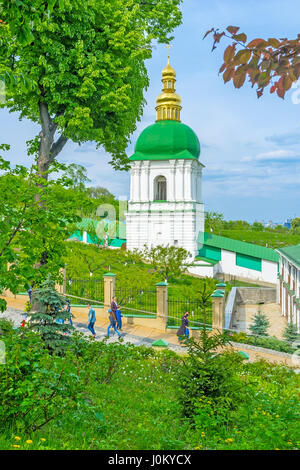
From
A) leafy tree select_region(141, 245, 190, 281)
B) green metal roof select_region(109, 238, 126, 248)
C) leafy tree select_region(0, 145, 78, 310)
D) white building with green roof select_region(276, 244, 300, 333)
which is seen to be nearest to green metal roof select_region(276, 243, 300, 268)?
white building with green roof select_region(276, 244, 300, 333)

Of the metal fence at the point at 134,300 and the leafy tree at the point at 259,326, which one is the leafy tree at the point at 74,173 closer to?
the metal fence at the point at 134,300

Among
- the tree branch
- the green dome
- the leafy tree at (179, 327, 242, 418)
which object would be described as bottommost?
the leafy tree at (179, 327, 242, 418)

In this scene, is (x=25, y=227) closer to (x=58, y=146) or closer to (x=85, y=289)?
(x=58, y=146)

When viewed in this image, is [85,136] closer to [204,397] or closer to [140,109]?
[140,109]

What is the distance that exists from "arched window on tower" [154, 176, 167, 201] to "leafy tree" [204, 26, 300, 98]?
32.9 m

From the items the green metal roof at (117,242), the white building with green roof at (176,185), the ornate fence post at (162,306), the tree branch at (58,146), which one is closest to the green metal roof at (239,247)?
the white building with green roof at (176,185)

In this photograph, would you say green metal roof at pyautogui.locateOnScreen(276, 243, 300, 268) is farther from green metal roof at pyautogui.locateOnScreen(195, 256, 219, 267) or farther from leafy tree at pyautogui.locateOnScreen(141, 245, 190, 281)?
green metal roof at pyautogui.locateOnScreen(195, 256, 219, 267)

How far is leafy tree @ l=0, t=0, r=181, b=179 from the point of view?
31.6 feet

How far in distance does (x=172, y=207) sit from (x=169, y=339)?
18.3 meters

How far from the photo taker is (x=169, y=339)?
1526cm

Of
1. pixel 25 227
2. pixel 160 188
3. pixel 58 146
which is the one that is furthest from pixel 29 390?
pixel 160 188

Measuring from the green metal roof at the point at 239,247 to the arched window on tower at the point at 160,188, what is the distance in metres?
5.62

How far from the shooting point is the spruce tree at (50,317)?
32.9ft

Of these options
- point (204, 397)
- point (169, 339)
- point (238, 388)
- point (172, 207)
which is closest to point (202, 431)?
point (204, 397)
